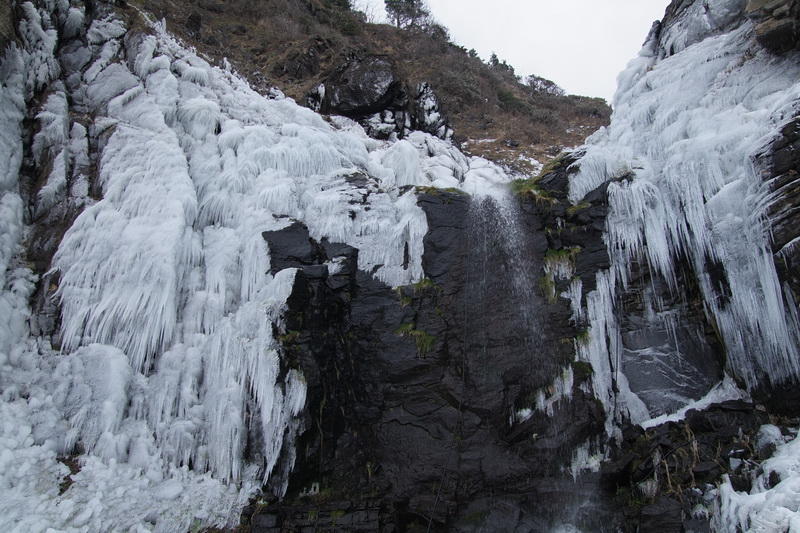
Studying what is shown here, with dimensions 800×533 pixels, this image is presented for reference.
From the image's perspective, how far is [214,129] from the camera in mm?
11930

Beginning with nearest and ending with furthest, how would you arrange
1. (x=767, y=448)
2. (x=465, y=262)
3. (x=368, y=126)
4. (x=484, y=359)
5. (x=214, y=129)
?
1. (x=767, y=448)
2. (x=484, y=359)
3. (x=465, y=262)
4. (x=214, y=129)
5. (x=368, y=126)

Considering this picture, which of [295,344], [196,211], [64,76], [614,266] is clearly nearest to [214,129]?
[196,211]

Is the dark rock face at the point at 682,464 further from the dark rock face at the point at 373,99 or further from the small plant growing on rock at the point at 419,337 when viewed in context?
the dark rock face at the point at 373,99

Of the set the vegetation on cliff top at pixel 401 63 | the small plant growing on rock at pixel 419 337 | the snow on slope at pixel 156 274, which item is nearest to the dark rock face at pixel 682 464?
the small plant growing on rock at pixel 419 337

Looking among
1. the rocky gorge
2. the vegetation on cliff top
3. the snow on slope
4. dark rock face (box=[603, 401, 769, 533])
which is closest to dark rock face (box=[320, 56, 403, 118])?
the vegetation on cliff top

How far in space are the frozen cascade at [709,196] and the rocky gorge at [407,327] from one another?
0.05 meters

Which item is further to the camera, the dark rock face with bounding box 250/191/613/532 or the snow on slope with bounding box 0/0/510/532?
the dark rock face with bounding box 250/191/613/532

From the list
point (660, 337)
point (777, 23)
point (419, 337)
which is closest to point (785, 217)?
point (660, 337)

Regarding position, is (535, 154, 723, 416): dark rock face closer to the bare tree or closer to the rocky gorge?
the rocky gorge

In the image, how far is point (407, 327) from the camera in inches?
348

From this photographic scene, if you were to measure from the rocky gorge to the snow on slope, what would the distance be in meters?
0.05

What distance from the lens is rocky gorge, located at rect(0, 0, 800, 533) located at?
6.95 m

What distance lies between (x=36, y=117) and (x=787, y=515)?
1464cm

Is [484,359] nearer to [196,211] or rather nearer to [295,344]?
[295,344]
